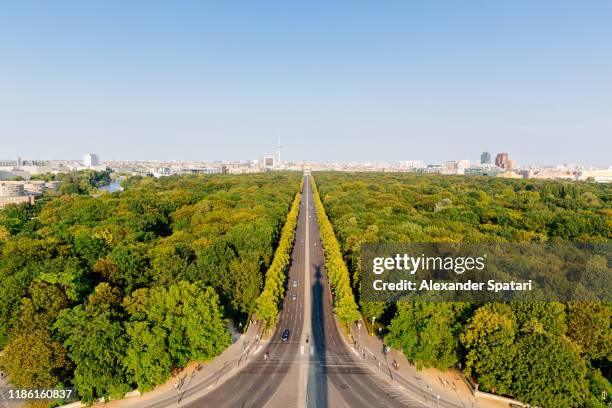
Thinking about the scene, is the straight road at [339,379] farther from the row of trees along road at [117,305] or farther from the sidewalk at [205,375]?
the row of trees along road at [117,305]

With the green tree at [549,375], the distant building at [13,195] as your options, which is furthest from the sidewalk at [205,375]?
the distant building at [13,195]

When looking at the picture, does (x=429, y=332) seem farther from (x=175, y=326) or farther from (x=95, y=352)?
(x=95, y=352)

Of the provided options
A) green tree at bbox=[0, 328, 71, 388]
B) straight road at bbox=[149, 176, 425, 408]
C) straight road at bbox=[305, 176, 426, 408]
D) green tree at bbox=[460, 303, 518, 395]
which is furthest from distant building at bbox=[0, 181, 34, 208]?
green tree at bbox=[460, 303, 518, 395]

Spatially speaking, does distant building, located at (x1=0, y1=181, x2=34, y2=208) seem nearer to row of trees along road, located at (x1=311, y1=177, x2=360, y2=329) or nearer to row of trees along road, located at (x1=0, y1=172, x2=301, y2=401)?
row of trees along road, located at (x1=0, y1=172, x2=301, y2=401)

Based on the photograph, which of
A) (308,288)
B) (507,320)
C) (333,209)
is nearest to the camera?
(507,320)

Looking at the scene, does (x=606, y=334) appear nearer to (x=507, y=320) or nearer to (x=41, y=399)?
(x=507, y=320)

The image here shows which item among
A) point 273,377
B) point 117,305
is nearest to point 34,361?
point 117,305

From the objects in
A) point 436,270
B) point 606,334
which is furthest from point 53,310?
point 606,334
